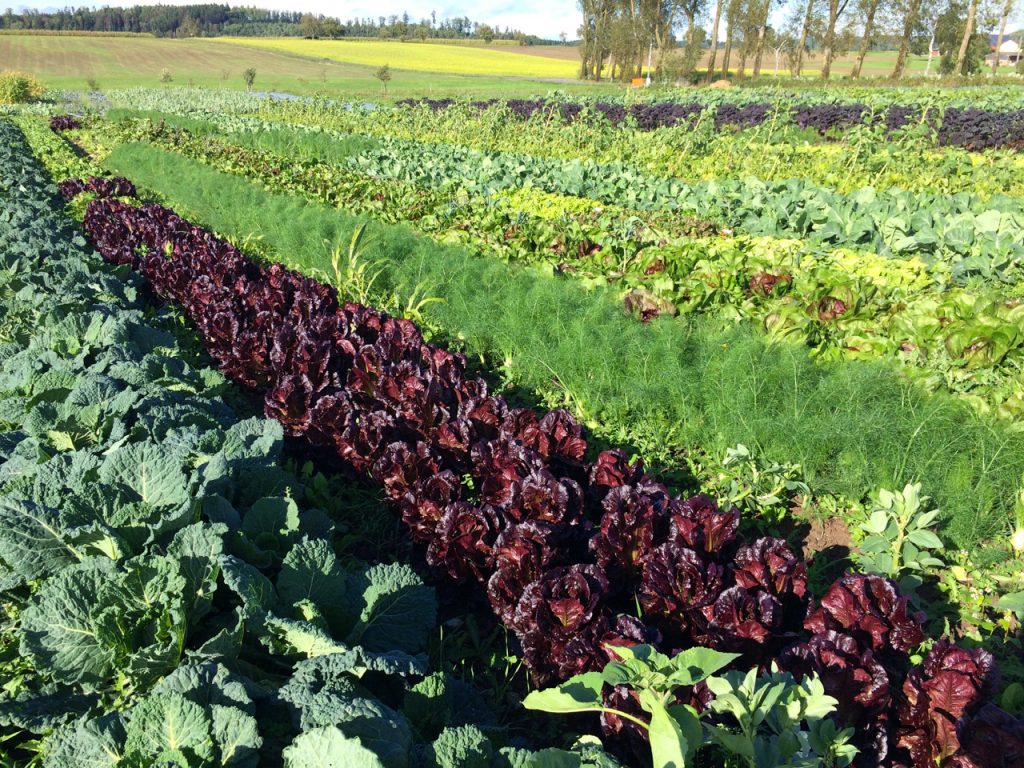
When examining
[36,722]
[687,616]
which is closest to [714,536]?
[687,616]

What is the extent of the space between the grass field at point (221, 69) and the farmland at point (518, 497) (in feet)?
142

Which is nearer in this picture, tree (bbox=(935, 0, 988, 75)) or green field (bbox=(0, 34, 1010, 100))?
green field (bbox=(0, 34, 1010, 100))

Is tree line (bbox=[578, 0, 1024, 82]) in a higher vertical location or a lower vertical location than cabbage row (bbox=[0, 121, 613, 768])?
higher

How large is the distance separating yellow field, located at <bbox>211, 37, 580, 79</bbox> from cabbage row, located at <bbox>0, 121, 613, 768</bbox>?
71.9 metres

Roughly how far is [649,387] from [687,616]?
A: 2.10 metres

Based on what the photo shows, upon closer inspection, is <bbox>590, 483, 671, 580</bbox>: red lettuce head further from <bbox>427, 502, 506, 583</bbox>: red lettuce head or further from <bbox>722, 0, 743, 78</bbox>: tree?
<bbox>722, 0, 743, 78</bbox>: tree

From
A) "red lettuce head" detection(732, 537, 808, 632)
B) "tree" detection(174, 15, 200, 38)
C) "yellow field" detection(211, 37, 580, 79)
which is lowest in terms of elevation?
"red lettuce head" detection(732, 537, 808, 632)

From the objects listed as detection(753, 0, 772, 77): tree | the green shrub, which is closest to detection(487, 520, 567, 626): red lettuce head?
the green shrub

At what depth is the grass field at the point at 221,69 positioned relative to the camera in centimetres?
5331

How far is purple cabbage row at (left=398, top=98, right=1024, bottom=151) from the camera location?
1888 cm

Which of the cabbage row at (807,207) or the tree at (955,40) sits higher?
the tree at (955,40)

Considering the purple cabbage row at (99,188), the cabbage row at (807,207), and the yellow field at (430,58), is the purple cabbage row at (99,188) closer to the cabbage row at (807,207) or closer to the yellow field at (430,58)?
the cabbage row at (807,207)

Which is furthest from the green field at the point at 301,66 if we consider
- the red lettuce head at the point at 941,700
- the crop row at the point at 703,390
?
the red lettuce head at the point at 941,700

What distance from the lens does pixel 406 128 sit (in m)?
22.8
